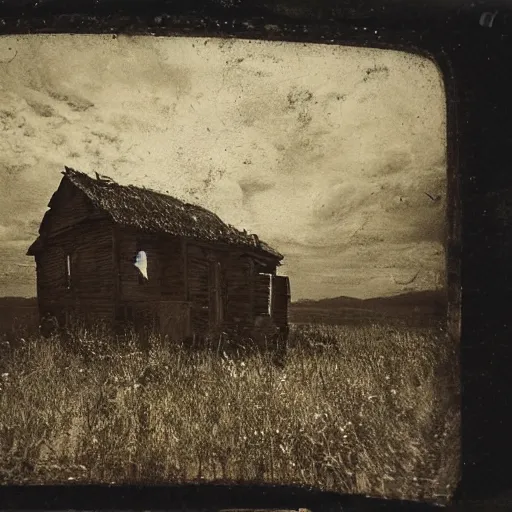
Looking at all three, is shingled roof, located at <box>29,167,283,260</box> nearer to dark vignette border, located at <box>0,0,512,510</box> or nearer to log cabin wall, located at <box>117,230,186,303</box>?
log cabin wall, located at <box>117,230,186,303</box>

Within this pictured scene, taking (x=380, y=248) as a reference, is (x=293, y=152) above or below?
above

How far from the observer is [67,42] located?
2.52 metres

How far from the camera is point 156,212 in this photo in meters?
2.50

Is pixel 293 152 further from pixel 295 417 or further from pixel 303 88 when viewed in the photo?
pixel 295 417

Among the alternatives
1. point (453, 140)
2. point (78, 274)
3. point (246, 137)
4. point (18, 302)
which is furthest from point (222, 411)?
point (453, 140)

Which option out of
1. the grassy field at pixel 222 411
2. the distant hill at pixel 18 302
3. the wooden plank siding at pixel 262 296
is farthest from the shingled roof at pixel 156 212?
the grassy field at pixel 222 411

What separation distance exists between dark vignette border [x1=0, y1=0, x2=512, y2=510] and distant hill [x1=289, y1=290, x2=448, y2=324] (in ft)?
0.29

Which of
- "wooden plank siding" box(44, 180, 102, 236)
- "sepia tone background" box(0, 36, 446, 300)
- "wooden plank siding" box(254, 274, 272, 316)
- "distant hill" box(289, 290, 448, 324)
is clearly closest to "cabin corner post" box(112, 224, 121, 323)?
"wooden plank siding" box(44, 180, 102, 236)

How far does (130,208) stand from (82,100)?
1.51 feet

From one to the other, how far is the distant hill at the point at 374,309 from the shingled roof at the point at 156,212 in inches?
9.6

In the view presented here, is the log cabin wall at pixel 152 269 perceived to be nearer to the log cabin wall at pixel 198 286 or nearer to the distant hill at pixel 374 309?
the log cabin wall at pixel 198 286

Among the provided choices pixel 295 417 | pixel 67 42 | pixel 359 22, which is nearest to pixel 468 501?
pixel 295 417

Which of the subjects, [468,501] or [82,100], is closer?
[82,100]

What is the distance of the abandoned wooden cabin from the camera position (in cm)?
251
